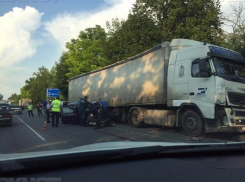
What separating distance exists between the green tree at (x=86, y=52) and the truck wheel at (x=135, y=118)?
845 inches

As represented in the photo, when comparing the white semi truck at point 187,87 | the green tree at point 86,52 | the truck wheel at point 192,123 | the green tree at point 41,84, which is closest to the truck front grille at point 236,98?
the white semi truck at point 187,87

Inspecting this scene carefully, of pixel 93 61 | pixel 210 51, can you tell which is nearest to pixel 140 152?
pixel 210 51

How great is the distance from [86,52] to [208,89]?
30.5 meters

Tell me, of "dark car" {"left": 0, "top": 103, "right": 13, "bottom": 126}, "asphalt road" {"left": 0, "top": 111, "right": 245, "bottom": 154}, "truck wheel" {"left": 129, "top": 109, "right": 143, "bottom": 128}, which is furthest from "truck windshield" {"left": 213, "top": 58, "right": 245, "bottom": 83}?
"dark car" {"left": 0, "top": 103, "right": 13, "bottom": 126}

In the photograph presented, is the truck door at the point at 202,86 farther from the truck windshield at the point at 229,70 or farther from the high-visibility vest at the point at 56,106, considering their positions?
the high-visibility vest at the point at 56,106

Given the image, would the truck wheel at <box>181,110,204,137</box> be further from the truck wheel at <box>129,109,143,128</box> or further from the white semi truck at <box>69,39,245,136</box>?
the truck wheel at <box>129,109,143,128</box>

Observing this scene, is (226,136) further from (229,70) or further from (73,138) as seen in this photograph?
(73,138)

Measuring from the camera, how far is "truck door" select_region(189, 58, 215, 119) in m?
9.33

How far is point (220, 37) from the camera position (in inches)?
788

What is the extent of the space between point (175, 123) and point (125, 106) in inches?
190

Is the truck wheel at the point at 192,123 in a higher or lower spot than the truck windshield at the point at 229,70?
lower

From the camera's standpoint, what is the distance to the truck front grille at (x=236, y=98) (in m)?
9.11

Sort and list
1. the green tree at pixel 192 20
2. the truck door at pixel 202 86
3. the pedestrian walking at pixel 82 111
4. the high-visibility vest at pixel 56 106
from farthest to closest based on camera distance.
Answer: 1. the green tree at pixel 192 20
2. the pedestrian walking at pixel 82 111
3. the high-visibility vest at pixel 56 106
4. the truck door at pixel 202 86

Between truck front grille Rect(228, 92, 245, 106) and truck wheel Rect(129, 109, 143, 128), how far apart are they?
5401 millimetres
